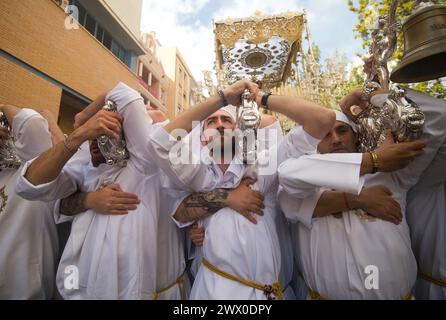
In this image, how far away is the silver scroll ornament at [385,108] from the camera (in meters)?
1.15

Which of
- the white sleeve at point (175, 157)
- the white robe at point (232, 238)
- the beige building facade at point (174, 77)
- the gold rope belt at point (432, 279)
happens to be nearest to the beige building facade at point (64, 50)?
the white sleeve at point (175, 157)

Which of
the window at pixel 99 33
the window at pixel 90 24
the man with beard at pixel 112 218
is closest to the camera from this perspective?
the man with beard at pixel 112 218

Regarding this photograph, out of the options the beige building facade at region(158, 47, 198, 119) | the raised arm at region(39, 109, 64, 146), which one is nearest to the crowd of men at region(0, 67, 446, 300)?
the raised arm at region(39, 109, 64, 146)

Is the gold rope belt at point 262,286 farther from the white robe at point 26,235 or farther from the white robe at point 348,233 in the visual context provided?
the white robe at point 26,235

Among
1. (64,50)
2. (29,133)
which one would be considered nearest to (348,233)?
(29,133)

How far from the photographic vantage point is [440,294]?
4.32 feet

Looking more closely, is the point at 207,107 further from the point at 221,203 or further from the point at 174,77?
the point at 174,77

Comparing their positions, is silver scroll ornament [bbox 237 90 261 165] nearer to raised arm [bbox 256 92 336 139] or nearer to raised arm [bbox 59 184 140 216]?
raised arm [bbox 256 92 336 139]

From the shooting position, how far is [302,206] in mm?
1346

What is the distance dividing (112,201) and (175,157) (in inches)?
15.8

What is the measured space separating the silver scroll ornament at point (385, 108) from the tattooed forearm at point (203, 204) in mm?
904
